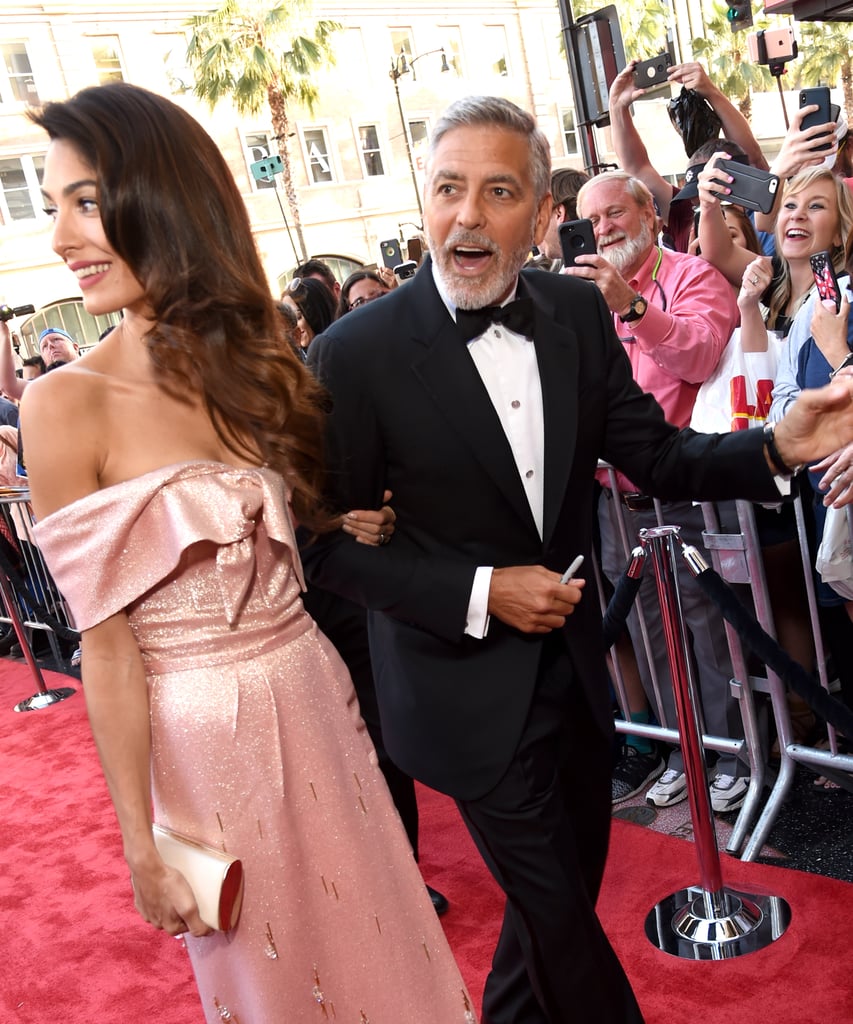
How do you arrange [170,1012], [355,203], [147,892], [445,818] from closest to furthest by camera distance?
[147,892]
[170,1012]
[445,818]
[355,203]

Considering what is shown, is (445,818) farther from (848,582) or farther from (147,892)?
(147,892)

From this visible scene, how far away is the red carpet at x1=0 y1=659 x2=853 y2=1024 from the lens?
8.82ft

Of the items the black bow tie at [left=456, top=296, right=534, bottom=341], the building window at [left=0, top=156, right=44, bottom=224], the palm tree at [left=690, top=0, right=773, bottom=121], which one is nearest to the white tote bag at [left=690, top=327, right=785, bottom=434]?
the black bow tie at [left=456, top=296, right=534, bottom=341]

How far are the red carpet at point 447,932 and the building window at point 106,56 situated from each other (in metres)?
29.0

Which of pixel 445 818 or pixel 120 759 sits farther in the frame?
pixel 445 818

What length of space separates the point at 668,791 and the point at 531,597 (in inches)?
83.0

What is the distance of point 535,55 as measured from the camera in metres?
36.1

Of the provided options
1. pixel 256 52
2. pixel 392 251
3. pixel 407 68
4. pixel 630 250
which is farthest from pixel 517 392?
pixel 407 68

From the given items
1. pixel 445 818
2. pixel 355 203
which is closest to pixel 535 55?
pixel 355 203

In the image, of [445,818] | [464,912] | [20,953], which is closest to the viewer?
[464,912]

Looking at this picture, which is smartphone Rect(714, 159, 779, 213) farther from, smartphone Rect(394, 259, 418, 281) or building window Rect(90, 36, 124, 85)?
building window Rect(90, 36, 124, 85)

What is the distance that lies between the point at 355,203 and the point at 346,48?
5.11 m

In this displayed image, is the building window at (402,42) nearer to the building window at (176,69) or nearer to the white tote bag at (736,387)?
the building window at (176,69)

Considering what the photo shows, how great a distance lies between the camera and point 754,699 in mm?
3639
